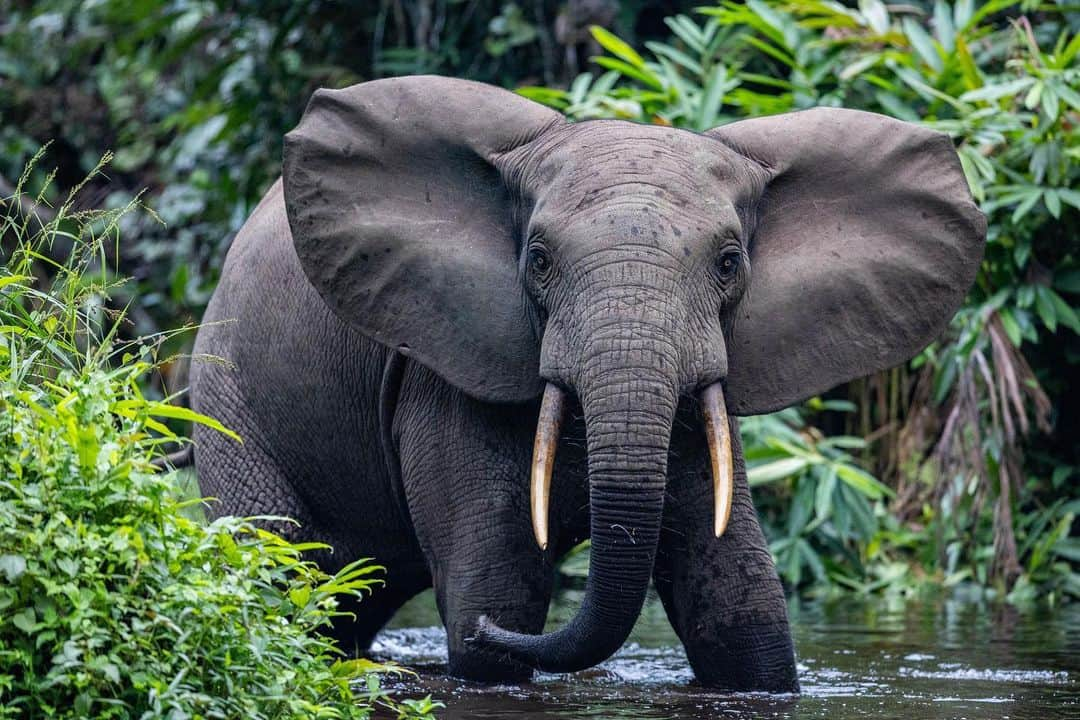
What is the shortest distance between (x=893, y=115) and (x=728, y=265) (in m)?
4.85

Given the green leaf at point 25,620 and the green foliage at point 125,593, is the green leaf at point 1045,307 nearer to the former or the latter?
the green foliage at point 125,593

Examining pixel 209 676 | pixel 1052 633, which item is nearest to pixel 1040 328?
pixel 1052 633

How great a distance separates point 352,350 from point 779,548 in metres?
3.94

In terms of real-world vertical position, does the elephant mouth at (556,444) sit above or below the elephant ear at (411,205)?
below

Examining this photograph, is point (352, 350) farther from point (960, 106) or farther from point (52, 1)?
point (52, 1)

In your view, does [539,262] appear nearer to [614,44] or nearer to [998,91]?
[998,91]

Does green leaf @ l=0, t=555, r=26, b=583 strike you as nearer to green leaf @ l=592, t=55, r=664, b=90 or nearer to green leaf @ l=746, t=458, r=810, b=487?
green leaf @ l=746, t=458, r=810, b=487

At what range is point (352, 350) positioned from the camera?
20.7ft

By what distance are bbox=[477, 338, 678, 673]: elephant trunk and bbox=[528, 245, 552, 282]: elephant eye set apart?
18.5 inches

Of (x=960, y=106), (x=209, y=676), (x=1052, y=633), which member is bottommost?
(x=1052, y=633)

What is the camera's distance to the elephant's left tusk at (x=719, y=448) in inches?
195

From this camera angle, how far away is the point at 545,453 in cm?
507

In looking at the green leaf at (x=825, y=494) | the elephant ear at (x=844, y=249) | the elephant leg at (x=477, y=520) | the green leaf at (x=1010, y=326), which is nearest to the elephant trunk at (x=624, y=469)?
the elephant leg at (x=477, y=520)

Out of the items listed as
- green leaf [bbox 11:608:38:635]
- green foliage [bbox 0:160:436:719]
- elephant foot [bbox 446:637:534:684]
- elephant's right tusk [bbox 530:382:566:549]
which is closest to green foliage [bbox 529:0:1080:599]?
elephant foot [bbox 446:637:534:684]
